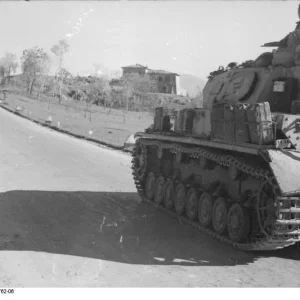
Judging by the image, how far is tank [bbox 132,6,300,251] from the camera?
8.20 m

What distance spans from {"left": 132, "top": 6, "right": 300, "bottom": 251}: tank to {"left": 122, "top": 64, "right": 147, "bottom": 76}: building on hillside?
214 feet

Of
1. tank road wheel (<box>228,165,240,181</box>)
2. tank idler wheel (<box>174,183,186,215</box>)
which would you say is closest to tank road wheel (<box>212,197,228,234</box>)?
tank road wheel (<box>228,165,240,181</box>)

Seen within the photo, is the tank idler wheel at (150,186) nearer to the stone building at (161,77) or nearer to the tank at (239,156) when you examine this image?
the tank at (239,156)

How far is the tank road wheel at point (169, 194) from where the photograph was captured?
42.0 feet

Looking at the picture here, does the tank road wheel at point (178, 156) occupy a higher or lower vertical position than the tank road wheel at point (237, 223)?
higher

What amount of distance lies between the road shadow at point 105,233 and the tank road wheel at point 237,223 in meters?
0.31

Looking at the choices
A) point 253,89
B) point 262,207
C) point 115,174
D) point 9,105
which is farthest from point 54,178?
Result: point 9,105

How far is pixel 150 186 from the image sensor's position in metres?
14.3

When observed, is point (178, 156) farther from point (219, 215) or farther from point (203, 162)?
point (219, 215)

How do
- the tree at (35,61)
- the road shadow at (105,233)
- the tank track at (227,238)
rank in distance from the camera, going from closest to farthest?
the tank track at (227,238), the road shadow at (105,233), the tree at (35,61)

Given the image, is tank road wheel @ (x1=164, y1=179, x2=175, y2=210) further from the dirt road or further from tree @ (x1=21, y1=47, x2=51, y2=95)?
tree @ (x1=21, y1=47, x2=51, y2=95)

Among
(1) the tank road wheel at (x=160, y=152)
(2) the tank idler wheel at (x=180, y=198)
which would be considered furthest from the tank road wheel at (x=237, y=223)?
(1) the tank road wheel at (x=160, y=152)

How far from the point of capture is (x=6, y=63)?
76.3 m

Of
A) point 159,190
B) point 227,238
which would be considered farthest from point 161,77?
point 227,238
